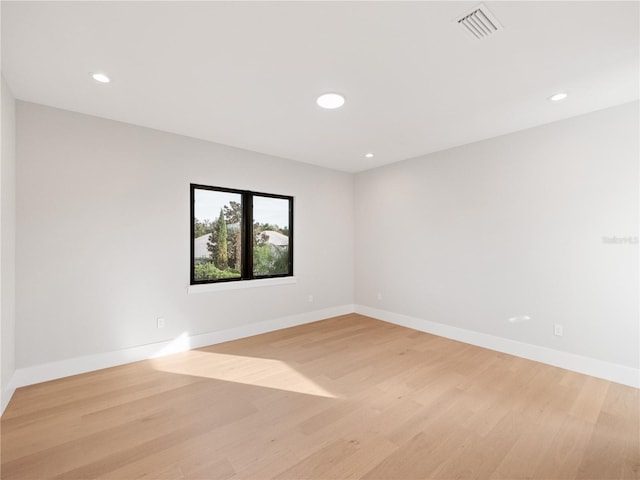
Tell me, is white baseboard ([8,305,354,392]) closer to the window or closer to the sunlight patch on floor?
the sunlight patch on floor

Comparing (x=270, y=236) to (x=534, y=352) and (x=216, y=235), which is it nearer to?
(x=216, y=235)

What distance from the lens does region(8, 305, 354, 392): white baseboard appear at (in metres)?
2.67

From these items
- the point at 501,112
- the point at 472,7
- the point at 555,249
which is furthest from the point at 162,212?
the point at 555,249

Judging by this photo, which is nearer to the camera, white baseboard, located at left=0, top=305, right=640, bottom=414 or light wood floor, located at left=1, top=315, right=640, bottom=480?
light wood floor, located at left=1, top=315, right=640, bottom=480

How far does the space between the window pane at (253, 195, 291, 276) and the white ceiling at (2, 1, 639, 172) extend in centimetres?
135

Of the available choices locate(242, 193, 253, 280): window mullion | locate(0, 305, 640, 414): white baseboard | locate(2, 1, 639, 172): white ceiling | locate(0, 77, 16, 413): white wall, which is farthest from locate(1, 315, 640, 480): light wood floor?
locate(2, 1, 639, 172): white ceiling

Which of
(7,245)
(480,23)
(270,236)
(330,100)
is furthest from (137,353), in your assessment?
(480,23)

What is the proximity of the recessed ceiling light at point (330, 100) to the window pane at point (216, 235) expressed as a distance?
1.94 m

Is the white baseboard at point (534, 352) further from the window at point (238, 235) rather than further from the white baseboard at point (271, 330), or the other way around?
the window at point (238, 235)

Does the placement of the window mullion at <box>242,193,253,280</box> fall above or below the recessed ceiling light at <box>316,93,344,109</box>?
below

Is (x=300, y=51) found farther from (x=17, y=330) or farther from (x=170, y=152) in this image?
(x=17, y=330)

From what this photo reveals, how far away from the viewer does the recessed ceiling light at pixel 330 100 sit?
8.45ft

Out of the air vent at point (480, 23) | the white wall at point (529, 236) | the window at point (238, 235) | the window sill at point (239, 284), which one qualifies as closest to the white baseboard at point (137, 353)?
the window sill at point (239, 284)

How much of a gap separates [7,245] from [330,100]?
9.83 ft
